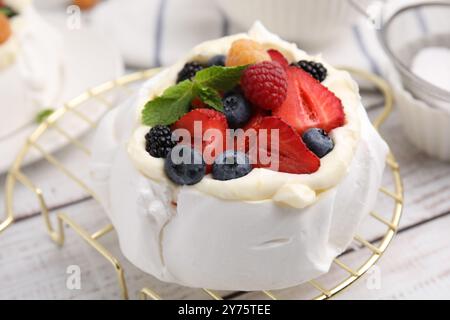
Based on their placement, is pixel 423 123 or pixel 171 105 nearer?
pixel 171 105

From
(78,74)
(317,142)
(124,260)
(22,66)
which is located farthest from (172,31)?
(317,142)

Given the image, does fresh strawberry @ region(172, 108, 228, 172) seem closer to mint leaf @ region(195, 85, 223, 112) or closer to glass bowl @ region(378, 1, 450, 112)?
mint leaf @ region(195, 85, 223, 112)

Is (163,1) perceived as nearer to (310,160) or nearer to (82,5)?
(82,5)

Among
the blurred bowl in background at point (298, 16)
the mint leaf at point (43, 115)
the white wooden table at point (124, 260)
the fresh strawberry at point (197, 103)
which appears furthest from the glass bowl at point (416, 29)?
the mint leaf at point (43, 115)

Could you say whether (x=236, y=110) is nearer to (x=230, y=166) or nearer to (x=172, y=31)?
(x=230, y=166)

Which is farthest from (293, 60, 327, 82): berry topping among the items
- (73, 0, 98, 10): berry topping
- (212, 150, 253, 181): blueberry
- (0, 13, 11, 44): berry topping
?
(73, 0, 98, 10): berry topping

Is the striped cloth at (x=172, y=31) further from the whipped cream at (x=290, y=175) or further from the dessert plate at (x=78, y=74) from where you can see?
the whipped cream at (x=290, y=175)
